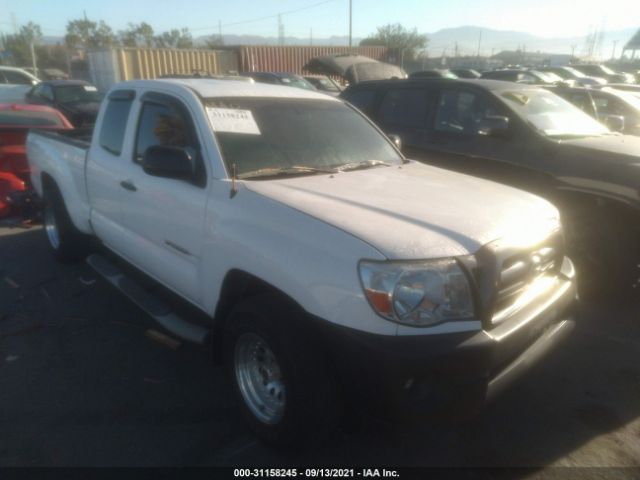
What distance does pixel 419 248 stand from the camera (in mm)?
2188

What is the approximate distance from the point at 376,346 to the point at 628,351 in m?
2.73

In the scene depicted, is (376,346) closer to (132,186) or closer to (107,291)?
(132,186)

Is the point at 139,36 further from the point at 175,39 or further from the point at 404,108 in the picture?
the point at 404,108

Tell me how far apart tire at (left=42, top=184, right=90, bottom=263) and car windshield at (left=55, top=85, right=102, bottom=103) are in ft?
32.8

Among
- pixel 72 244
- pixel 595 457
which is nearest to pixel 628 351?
pixel 595 457

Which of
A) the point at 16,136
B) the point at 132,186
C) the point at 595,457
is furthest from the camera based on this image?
the point at 16,136

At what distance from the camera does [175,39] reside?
5688 cm

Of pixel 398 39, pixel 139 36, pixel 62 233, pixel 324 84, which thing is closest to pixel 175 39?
pixel 139 36

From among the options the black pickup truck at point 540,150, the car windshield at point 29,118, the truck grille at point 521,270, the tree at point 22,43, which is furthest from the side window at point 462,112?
the tree at point 22,43

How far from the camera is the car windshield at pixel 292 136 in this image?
3051mm

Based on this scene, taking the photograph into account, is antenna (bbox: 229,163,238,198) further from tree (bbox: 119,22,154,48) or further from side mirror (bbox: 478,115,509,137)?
tree (bbox: 119,22,154,48)

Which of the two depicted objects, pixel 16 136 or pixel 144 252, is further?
pixel 16 136

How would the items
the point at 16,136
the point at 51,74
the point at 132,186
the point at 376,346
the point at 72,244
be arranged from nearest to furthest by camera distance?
the point at 376,346, the point at 132,186, the point at 72,244, the point at 16,136, the point at 51,74

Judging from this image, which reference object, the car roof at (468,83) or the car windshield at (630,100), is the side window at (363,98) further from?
the car windshield at (630,100)
